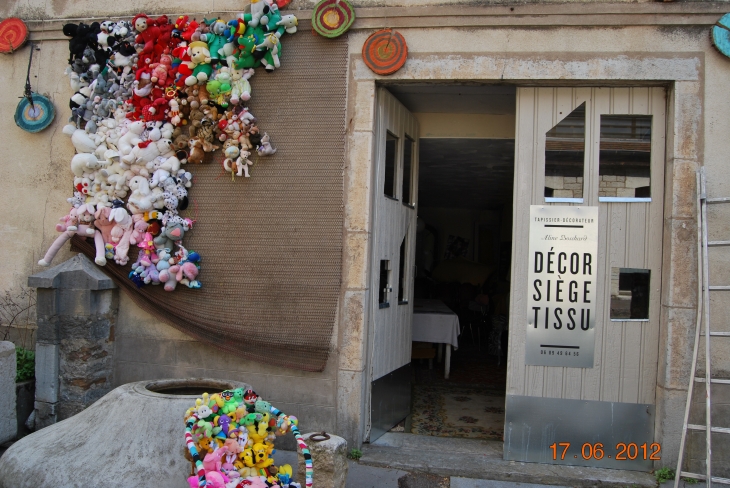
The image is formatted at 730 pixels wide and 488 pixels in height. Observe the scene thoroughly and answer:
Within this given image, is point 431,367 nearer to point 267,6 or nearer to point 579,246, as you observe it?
point 579,246

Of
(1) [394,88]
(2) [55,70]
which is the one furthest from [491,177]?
(2) [55,70]

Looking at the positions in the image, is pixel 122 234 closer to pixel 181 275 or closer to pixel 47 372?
pixel 181 275

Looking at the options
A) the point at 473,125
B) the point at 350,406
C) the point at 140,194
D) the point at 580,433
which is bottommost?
the point at 580,433

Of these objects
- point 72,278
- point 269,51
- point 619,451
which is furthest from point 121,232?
point 619,451

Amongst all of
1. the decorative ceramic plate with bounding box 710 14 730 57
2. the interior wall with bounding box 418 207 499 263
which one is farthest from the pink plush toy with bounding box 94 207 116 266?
the interior wall with bounding box 418 207 499 263

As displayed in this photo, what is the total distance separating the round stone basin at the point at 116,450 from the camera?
4035mm

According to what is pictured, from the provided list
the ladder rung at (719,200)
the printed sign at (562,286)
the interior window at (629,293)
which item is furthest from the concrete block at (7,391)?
the ladder rung at (719,200)

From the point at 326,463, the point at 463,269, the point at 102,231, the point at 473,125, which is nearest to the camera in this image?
the point at 326,463

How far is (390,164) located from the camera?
5.88 metres

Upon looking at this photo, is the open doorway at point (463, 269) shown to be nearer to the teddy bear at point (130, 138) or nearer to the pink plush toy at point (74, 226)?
the teddy bear at point (130, 138)

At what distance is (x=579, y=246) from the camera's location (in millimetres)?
5188

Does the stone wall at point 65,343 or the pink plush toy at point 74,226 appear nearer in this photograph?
the stone wall at point 65,343

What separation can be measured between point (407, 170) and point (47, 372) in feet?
12.7

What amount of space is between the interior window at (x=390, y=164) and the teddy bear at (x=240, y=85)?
1.32m
